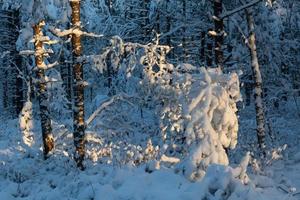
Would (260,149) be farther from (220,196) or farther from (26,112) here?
(26,112)

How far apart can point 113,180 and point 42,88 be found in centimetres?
607

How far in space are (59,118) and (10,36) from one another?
5.99 m

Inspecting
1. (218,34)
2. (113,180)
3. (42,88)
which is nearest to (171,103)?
(113,180)

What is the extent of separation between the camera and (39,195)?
10273 millimetres

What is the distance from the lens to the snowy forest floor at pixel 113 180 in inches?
342

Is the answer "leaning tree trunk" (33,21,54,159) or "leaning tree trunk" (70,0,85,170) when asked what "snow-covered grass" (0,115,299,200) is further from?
"leaning tree trunk" (33,21,54,159)

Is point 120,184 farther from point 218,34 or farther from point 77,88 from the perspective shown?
point 218,34

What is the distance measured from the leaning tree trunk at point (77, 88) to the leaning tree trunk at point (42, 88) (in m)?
2.00

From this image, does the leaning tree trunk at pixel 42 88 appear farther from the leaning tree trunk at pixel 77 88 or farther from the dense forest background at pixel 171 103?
the leaning tree trunk at pixel 77 88

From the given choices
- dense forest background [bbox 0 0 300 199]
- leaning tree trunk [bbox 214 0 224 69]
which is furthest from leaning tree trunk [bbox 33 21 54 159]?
leaning tree trunk [bbox 214 0 224 69]

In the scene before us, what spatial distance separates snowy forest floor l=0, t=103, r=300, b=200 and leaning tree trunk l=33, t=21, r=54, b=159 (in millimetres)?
425

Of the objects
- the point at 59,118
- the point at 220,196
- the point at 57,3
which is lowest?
the point at 59,118

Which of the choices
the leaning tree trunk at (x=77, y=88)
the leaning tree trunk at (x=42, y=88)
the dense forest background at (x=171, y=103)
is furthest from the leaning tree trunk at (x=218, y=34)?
the leaning tree trunk at (x=42, y=88)

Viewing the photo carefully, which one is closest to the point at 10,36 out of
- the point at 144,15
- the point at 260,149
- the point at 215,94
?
the point at 144,15
